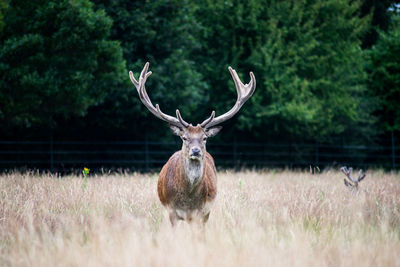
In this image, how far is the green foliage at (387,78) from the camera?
20203 mm

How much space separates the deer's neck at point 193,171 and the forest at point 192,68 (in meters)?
A: 7.89

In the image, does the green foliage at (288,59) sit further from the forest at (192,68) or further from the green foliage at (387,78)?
the green foliage at (387,78)

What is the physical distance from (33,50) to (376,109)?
14955 millimetres

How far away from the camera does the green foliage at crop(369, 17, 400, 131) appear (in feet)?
66.3

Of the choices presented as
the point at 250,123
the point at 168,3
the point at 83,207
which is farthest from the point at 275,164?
the point at 83,207

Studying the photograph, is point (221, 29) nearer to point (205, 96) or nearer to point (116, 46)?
point (205, 96)

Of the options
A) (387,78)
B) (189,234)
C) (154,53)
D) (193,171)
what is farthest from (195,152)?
(387,78)

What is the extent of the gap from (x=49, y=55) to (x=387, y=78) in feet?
47.0

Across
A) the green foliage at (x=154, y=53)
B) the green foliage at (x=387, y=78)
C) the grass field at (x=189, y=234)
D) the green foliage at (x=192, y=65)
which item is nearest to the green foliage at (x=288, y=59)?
the green foliage at (x=192, y=65)

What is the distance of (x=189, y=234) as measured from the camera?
14.9 ft

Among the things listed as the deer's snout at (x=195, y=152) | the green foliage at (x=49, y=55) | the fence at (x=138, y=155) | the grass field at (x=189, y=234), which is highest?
the green foliage at (x=49, y=55)

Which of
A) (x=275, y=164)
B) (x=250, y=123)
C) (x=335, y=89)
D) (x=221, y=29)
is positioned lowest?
(x=275, y=164)

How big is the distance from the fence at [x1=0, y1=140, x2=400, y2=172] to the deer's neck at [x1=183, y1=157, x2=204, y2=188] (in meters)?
9.01

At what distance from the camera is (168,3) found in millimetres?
15617
